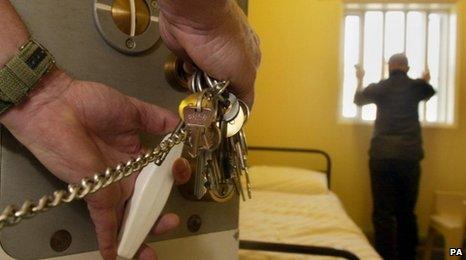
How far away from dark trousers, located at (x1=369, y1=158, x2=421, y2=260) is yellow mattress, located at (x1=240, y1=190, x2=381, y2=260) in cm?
20

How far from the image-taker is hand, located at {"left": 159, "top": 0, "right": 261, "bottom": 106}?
0.66 feet

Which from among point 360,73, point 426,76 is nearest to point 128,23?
point 360,73

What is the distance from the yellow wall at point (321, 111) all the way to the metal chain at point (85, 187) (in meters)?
1.35

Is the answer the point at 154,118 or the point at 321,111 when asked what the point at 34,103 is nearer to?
the point at 154,118

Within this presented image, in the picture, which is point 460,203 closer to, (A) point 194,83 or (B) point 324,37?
(B) point 324,37

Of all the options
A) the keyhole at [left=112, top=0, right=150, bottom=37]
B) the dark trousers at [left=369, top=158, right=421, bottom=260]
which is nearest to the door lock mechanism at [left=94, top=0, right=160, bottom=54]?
the keyhole at [left=112, top=0, right=150, bottom=37]

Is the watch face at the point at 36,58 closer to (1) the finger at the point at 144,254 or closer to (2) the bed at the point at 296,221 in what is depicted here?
(1) the finger at the point at 144,254

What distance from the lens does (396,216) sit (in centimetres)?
150

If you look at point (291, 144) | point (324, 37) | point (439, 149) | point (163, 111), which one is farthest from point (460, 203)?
point (163, 111)

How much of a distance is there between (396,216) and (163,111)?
1.48 m

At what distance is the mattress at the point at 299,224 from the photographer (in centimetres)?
93

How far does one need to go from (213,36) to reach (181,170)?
10cm

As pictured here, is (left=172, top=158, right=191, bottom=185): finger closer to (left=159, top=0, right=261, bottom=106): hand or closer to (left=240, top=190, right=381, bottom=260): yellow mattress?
(left=159, top=0, right=261, bottom=106): hand

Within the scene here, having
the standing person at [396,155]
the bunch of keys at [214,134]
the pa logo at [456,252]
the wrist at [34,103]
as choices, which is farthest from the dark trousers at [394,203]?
the wrist at [34,103]
